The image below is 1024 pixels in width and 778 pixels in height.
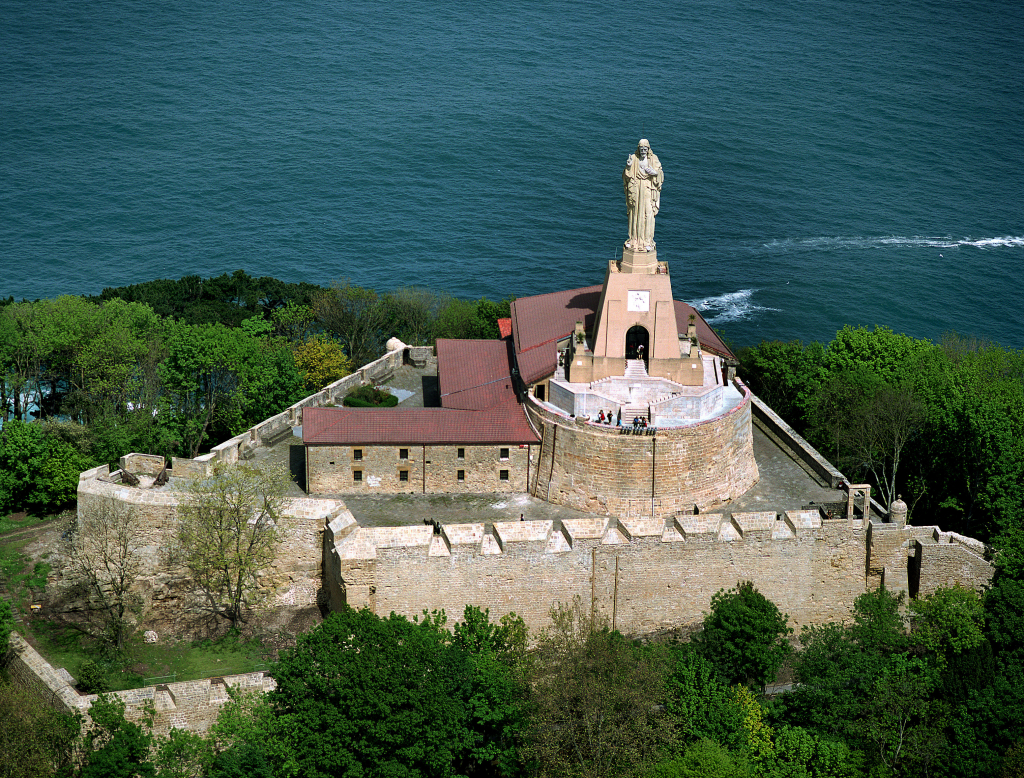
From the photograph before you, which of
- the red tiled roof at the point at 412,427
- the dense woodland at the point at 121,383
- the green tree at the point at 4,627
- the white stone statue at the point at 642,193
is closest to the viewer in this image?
the green tree at the point at 4,627

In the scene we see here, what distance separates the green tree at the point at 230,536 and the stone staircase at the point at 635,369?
20398mm

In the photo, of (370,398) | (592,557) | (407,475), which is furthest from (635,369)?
(370,398)

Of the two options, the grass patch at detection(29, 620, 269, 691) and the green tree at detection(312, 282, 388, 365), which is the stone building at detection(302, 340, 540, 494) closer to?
the grass patch at detection(29, 620, 269, 691)

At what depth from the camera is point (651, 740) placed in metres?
55.3

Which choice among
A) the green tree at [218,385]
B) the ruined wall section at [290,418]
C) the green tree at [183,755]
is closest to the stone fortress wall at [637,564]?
the green tree at [183,755]

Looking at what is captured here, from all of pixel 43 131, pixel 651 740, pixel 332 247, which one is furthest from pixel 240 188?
pixel 651 740

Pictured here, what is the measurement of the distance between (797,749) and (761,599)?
25.4ft

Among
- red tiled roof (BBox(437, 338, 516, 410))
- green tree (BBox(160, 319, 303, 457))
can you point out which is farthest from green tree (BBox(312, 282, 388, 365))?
red tiled roof (BBox(437, 338, 516, 410))

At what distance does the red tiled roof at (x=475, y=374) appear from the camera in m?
70.1

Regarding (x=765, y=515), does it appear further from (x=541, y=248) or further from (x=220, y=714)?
(x=541, y=248)

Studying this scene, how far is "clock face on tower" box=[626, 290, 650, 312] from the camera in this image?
224ft

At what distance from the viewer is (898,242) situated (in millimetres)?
138875

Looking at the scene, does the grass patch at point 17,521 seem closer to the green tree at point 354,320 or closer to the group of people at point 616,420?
the green tree at point 354,320

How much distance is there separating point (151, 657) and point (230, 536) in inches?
277
